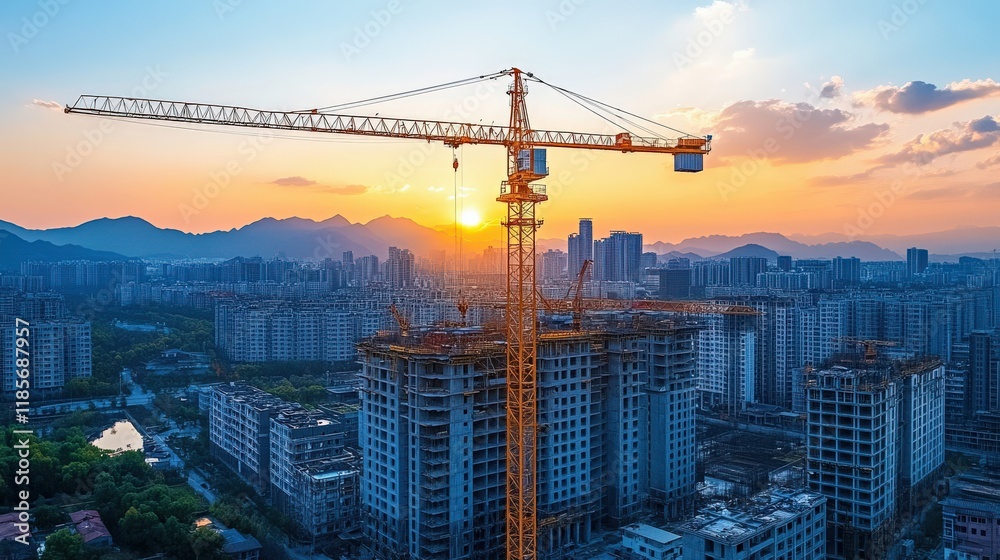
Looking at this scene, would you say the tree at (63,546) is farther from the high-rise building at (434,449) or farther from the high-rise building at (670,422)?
the high-rise building at (670,422)

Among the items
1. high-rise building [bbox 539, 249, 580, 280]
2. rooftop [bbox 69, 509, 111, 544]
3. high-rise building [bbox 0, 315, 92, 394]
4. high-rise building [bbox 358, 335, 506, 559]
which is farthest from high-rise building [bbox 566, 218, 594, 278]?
rooftop [bbox 69, 509, 111, 544]

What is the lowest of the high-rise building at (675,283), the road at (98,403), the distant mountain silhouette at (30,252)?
the road at (98,403)

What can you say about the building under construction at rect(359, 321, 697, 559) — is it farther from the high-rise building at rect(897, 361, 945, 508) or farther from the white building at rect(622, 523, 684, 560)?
the high-rise building at rect(897, 361, 945, 508)

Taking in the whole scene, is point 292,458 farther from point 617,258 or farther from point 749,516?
point 617,258

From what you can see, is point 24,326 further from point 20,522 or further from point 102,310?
point 102,310

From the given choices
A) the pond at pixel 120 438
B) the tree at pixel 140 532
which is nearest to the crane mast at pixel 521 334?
the tree at pixel 140 532

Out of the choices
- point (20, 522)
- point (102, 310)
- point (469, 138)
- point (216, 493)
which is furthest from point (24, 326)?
point (102, 310)

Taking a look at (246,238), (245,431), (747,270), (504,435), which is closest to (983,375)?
(504,435)
